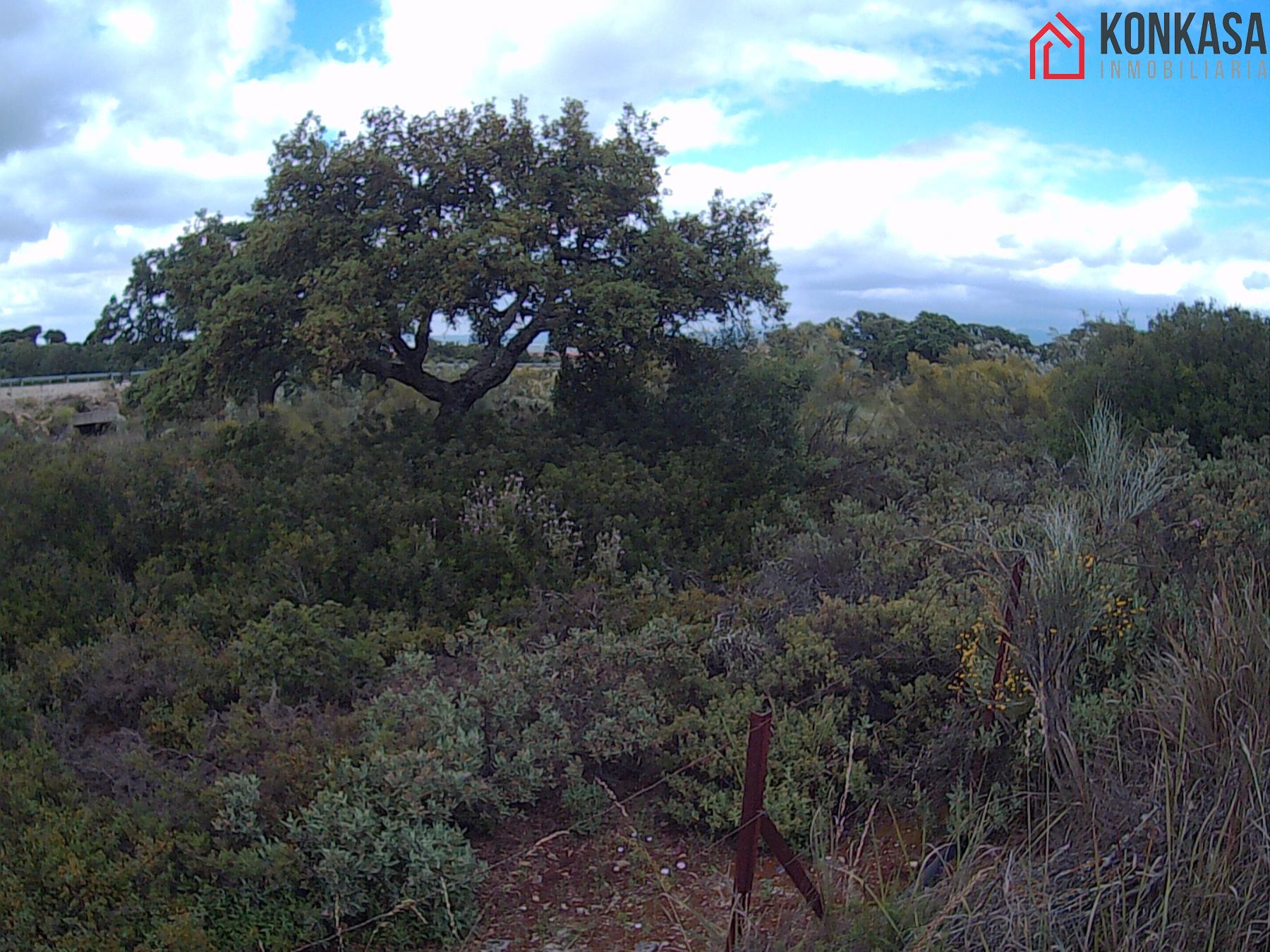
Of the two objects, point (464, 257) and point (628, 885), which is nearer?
point (628, 885)

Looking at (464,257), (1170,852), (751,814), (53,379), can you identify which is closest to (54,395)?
(53,379)

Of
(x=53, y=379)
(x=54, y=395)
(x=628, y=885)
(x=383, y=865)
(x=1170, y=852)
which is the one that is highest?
(x=53, y=379)

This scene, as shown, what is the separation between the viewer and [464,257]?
354 inches

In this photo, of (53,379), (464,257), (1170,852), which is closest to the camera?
(1170,852)

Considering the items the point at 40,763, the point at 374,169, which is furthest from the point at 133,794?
the point at 374,169

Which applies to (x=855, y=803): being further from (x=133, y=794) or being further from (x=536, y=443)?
(x=536, y=443)

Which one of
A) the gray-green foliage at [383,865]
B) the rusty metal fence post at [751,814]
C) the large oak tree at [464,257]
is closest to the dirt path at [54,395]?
the large oak tree at [464,257]

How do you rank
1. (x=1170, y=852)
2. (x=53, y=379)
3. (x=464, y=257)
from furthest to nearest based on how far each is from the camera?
(x=53, y=379), (x=464, y=257), (x=1170, y=852)

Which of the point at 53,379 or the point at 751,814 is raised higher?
the point at 53,379

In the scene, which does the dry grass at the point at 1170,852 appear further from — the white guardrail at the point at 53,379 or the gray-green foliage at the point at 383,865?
the white guardrail at the point at 53,379

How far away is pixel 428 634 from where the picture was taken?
6.48m

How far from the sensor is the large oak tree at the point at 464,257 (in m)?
9.21

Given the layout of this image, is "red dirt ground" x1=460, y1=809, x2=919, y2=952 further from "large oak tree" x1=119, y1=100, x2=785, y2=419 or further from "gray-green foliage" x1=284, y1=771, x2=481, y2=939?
"large oak tree" x1=119, y1=100, x2=785, y2=419

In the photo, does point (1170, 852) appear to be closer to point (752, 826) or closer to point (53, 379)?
point (752, 826)
